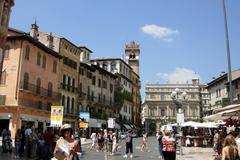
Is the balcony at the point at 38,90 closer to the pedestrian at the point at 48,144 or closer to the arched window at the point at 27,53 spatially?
the arched window at the point at 27,53

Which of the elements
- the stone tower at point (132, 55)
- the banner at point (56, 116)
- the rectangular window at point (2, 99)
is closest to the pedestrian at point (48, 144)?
the banner at point (56, 116)

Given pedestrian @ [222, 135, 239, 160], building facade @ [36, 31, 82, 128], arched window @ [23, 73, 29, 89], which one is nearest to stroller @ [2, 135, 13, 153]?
pedestrian @ [222, 135, 239, 160]

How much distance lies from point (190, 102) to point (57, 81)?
67.7 metres

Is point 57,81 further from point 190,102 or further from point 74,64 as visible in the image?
point 190,102

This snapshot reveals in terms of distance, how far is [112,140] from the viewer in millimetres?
→ 25797

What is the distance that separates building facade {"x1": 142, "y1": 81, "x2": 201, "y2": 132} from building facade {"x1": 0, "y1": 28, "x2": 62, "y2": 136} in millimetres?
65101

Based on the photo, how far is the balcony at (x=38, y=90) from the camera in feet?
125

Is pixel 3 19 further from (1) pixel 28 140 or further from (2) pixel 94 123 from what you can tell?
(2) pixel 94 123

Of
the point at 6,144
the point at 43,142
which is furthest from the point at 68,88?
the point at 43,142

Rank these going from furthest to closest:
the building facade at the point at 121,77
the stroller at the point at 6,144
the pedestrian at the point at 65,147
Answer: the building facade at the point at 121,77 → the stroller at the point at 6,144 → the pedestrian at the point at 65,147

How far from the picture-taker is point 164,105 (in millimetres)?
107812

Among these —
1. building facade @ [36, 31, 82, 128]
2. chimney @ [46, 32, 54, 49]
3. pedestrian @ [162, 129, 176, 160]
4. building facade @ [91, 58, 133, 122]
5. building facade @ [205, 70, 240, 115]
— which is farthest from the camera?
building facade @ [91, 58, 133, 122]

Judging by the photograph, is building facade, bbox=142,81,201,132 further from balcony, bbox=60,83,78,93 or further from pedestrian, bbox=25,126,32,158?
pedestrian, bbox=25,126,32,158

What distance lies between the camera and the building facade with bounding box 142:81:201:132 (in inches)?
4144
